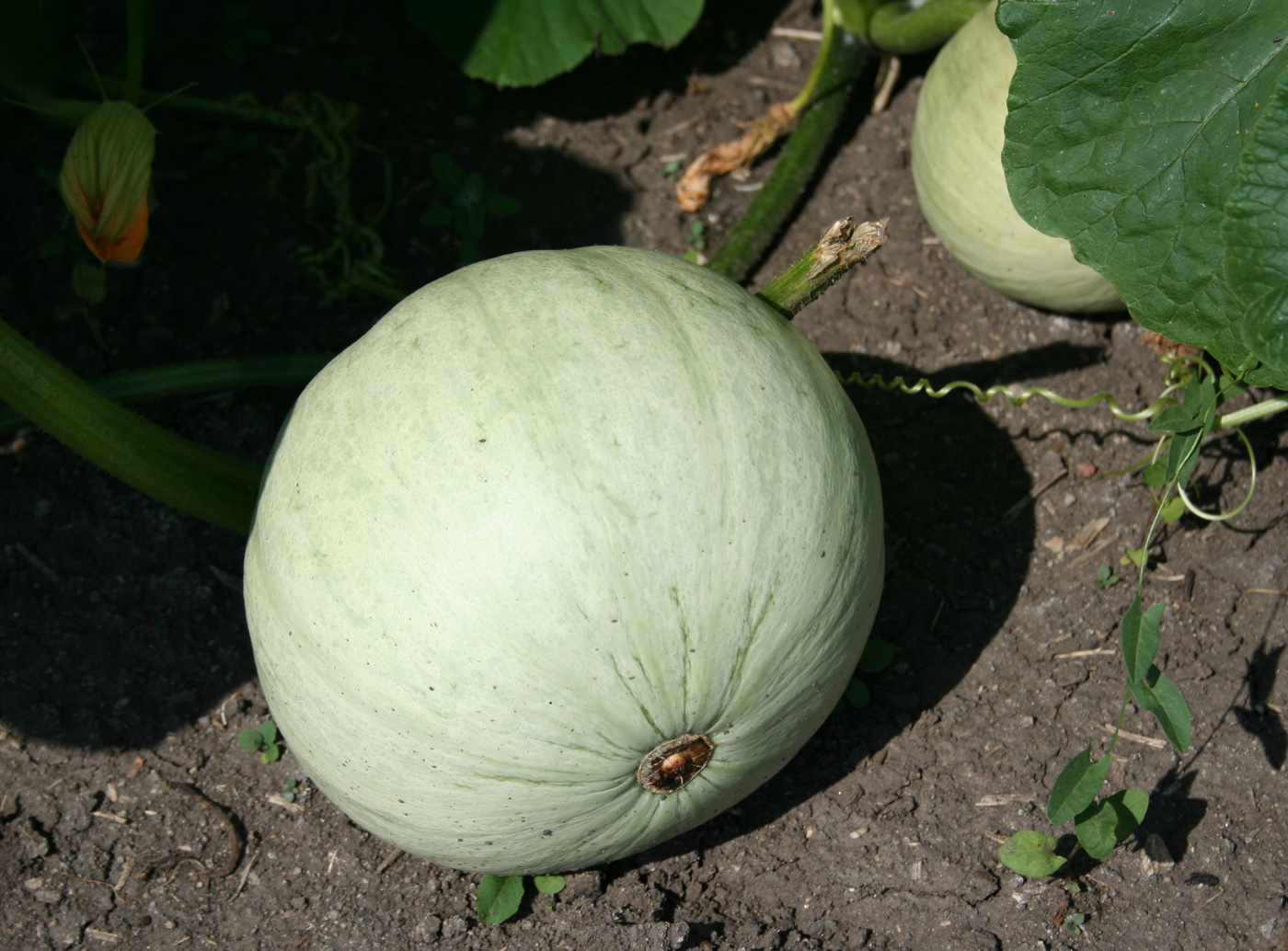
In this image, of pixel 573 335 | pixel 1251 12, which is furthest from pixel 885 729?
pixel 1251 12

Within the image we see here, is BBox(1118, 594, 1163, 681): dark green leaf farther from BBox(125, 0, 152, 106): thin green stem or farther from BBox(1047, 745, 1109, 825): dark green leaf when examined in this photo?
BBox(125, 0, 152, 106): thin green stem

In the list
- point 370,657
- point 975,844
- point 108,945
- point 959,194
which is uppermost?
point 959,194

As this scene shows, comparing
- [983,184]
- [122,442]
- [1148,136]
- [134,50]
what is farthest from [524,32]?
[1148,136]

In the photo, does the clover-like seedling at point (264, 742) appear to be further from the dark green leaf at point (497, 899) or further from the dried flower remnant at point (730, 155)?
the dried flower remnant at point (730, 155)

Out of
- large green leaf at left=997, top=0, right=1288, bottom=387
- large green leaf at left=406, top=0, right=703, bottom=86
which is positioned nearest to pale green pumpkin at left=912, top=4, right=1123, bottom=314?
large green leaf at left=997, top=0, right=1288, bottom=387

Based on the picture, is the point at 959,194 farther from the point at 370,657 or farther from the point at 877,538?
the point at 370,657
